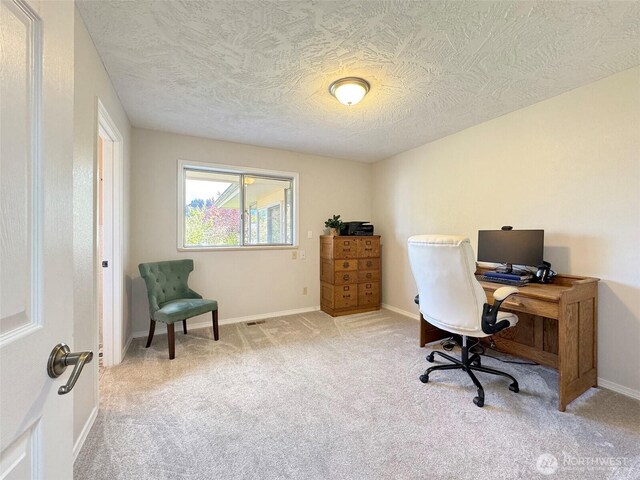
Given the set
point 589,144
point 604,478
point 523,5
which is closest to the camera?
point 604,478

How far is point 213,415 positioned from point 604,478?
212 centimetres

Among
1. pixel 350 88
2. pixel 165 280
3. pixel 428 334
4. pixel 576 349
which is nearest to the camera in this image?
pixel 576 349

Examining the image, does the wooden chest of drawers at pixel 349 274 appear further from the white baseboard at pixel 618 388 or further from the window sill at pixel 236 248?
the white baseboard at pixel 618 388

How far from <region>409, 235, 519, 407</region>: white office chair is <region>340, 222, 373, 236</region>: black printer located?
183cm

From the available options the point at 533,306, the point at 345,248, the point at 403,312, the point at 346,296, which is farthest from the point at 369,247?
the point at 533,306

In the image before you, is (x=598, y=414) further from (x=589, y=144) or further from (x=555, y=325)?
(x=589, y=144)

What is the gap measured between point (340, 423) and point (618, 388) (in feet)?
6.98

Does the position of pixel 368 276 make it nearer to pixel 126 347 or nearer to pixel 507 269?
pixel 507 269

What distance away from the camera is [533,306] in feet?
6.38

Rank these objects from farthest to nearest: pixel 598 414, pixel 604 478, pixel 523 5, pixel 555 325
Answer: pixel 555 325, pixel 598 414, pixel 523 5, pixel 604 478

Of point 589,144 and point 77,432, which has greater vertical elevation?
point 589,144

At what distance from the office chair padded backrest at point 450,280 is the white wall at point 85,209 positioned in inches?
85.4

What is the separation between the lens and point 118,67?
195 centimetres

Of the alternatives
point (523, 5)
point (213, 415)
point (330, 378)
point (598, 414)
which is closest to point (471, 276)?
point (598, 414)
